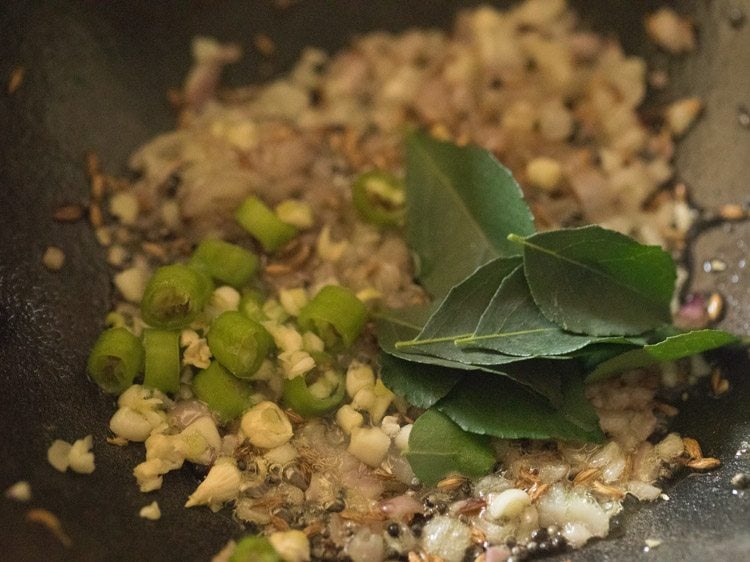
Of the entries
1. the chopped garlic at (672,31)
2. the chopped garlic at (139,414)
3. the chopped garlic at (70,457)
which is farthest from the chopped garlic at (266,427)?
the chopped garlic at (672,31)

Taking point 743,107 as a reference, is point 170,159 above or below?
above

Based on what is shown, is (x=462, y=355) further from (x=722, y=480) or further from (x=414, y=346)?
(x=722, y=480)

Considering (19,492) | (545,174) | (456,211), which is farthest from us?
(545,174)

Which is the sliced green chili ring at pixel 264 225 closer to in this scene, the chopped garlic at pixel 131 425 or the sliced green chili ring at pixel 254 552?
the chopped garlic at pixel 131 425

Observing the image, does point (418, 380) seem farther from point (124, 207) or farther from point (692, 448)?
point (124, 207)

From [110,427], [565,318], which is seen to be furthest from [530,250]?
[110,427]

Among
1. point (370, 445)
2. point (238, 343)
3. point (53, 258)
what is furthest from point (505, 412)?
point (53, 258)

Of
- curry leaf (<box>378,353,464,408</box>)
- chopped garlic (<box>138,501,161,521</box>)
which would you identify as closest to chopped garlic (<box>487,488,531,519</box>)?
curry leaf (<box>378,353,464,408</box>)
